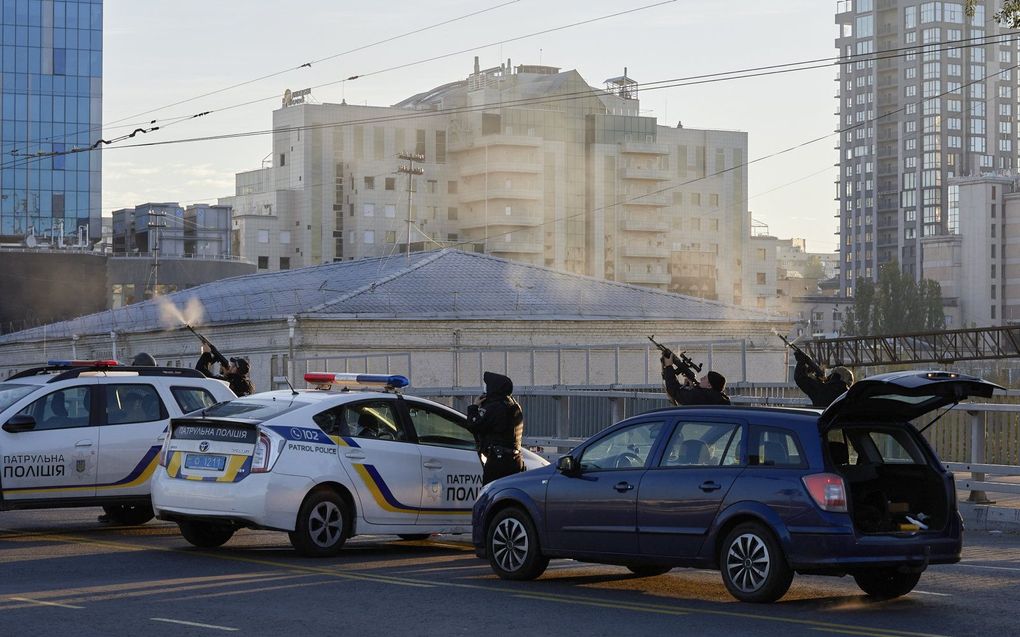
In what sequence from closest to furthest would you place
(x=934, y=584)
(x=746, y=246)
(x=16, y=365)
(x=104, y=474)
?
(x=934, y=584) < (x=104, y=474) < (x=16, y=365) < (x=746, y=246)

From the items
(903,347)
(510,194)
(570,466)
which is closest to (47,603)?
(570,466)

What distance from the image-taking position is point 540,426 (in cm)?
2836

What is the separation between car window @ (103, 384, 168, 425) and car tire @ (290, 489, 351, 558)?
3633mm

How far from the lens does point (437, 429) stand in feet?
52.2

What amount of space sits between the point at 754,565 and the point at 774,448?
90cm

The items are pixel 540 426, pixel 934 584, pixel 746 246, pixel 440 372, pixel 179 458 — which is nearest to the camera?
pixel 934 584

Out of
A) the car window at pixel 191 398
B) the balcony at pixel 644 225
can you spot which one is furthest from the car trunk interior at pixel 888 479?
the balcony at pixel 644 225

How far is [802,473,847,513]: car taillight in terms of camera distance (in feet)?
37.3

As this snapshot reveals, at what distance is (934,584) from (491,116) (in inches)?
4692

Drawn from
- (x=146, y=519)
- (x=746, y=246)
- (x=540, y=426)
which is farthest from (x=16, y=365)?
(x=746, y=246)

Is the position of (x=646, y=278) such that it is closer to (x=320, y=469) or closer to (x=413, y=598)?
(x=320, y=469)

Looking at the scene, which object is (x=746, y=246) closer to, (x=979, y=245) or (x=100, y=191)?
(x=979, y=245)

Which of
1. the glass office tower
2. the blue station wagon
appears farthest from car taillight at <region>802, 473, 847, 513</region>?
the glass office tower

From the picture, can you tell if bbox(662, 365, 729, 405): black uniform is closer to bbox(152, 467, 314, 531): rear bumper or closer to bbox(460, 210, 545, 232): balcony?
bbox(152, 467, 314, 531): rear bumper
